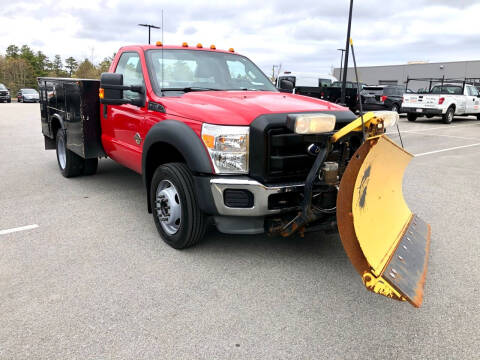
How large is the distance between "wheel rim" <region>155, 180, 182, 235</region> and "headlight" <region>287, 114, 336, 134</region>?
4.04 ft

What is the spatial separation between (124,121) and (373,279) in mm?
3285

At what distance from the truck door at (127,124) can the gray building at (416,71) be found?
4258 centimetres

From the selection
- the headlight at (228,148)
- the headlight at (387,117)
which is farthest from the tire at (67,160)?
the headlight at (387,117)

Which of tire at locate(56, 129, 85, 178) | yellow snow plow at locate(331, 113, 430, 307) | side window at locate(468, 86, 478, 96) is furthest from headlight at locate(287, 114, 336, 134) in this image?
side window at locate(468, 86, 478, 96)

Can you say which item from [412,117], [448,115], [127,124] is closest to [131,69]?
[127,124]

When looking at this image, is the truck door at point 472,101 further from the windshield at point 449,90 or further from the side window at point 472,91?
the windshield at point 449,90

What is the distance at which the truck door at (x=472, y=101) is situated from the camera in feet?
60.5

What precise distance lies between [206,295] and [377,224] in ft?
4.53

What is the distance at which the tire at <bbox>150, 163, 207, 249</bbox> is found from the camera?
11.6 feet

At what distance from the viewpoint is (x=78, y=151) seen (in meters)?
5.57

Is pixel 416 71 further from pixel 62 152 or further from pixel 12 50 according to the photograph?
pixel 12 50

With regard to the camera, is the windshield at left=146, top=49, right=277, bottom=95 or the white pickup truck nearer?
the windshield at left=146, top=49, right=277, bottom=95

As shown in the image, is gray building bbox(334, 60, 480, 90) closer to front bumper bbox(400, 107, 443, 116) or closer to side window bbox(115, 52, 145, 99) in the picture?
front bumper bbox(400, 107, 443, 116)

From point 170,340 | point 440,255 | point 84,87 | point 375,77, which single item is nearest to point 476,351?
point 440,255
